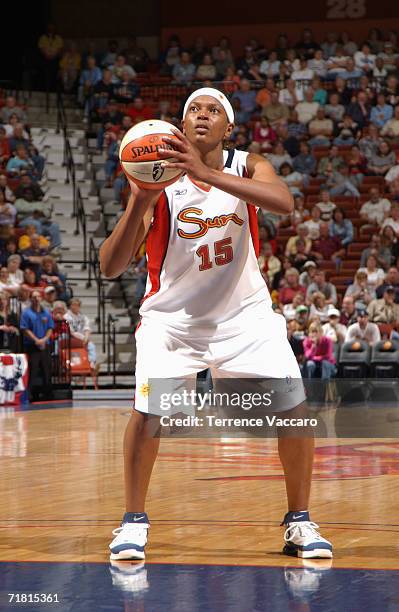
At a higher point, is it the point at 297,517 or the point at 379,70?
the point at 379,70

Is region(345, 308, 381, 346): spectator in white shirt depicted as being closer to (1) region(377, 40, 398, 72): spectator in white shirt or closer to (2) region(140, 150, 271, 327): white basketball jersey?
(1) region(377, 40, 398, 72): spectator in white shirt

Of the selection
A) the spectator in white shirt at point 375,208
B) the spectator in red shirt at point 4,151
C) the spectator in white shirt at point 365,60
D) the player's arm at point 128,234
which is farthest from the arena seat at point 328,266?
the player's arm at point 128,234

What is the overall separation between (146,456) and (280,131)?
17595mm

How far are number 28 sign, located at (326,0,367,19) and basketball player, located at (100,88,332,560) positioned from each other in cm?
2144

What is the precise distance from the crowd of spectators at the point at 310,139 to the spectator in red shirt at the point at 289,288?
0.03 meters

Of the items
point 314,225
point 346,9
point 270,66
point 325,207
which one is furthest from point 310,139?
point 346,9

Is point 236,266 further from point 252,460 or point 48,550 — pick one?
point 252,460

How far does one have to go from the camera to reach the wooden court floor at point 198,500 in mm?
4934

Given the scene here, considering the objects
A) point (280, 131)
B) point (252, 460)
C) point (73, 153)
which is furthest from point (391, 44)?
point (252, 460)

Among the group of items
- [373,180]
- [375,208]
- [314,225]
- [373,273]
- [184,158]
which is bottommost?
[373,273]

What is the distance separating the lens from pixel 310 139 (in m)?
21.9

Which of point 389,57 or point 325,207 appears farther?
point 389,57

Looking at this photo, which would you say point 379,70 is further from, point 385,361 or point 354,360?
point 385,361

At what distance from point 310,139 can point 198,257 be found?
56.9 feet
